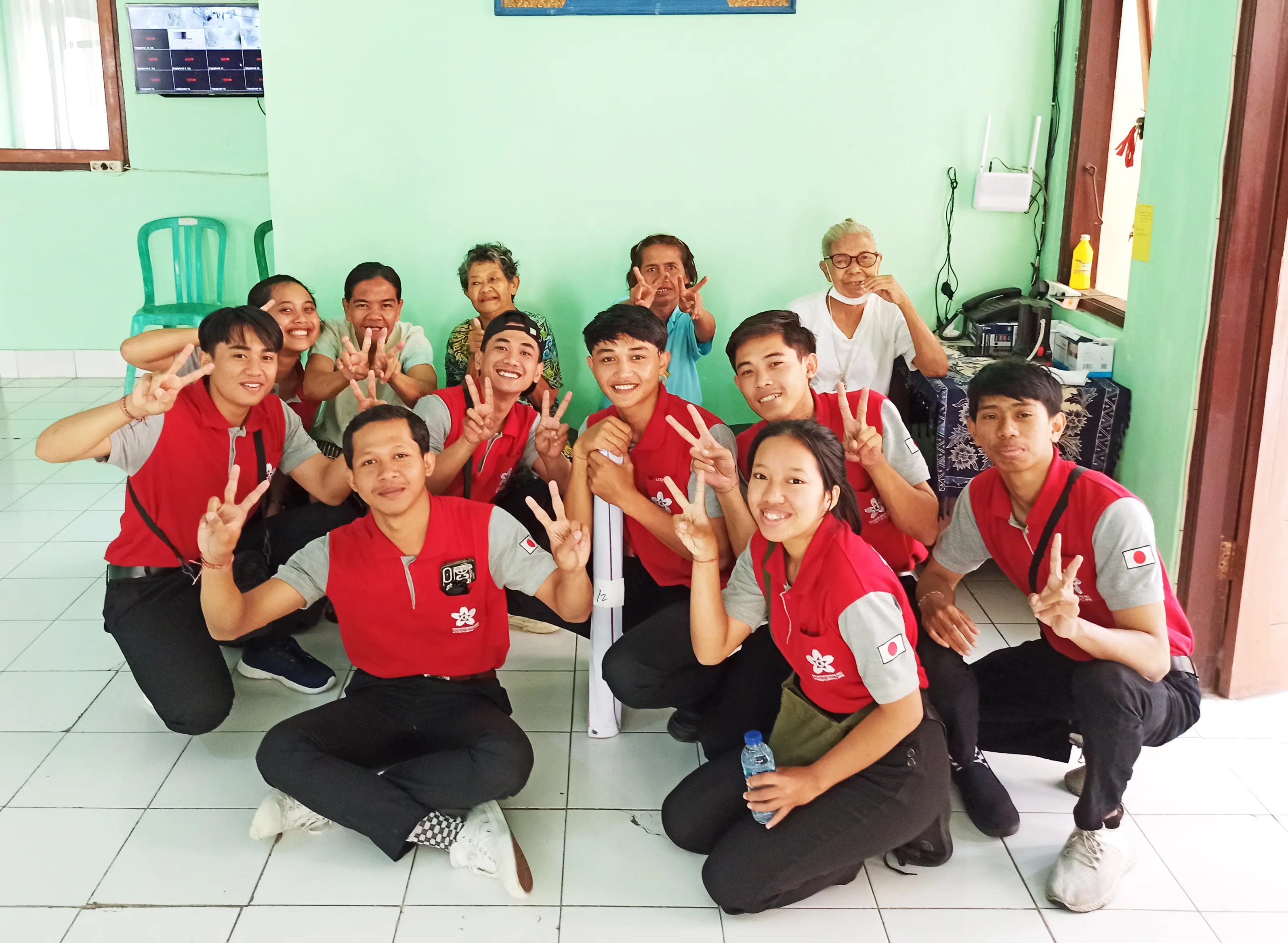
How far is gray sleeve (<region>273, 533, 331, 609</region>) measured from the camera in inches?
92.7

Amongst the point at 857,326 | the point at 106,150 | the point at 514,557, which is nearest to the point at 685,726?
the point at 514,557

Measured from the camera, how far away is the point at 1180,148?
2.85 meters

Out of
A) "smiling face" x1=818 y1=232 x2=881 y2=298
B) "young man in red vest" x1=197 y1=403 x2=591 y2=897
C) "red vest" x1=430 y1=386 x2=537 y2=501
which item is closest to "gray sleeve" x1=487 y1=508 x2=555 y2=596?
"young man in red vest" x1=197 y1=403 x2=591 y2=897

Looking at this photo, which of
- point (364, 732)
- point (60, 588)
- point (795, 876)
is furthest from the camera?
point (60, 588)

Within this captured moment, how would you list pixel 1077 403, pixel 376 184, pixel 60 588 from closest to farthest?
1. pixel 1077 403
2. pixel 60 588
3. pixel 376 184

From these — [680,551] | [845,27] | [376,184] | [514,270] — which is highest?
[845,27]

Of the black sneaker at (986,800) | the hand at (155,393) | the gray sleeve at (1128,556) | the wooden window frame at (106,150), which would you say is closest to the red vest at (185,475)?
the hand at (155,393)

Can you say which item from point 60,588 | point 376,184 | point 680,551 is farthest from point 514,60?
point 60,588

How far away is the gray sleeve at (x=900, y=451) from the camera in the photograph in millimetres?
2525

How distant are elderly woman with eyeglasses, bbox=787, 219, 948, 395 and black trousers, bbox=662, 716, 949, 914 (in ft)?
5.18

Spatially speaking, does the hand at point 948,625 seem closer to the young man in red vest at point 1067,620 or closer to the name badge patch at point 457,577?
the young man in red vest at point 1067,620

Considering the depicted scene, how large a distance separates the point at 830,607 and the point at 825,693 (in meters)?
0.19

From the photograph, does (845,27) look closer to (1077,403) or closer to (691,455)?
(1077,403)

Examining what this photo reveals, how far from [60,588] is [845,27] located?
10.5ft
